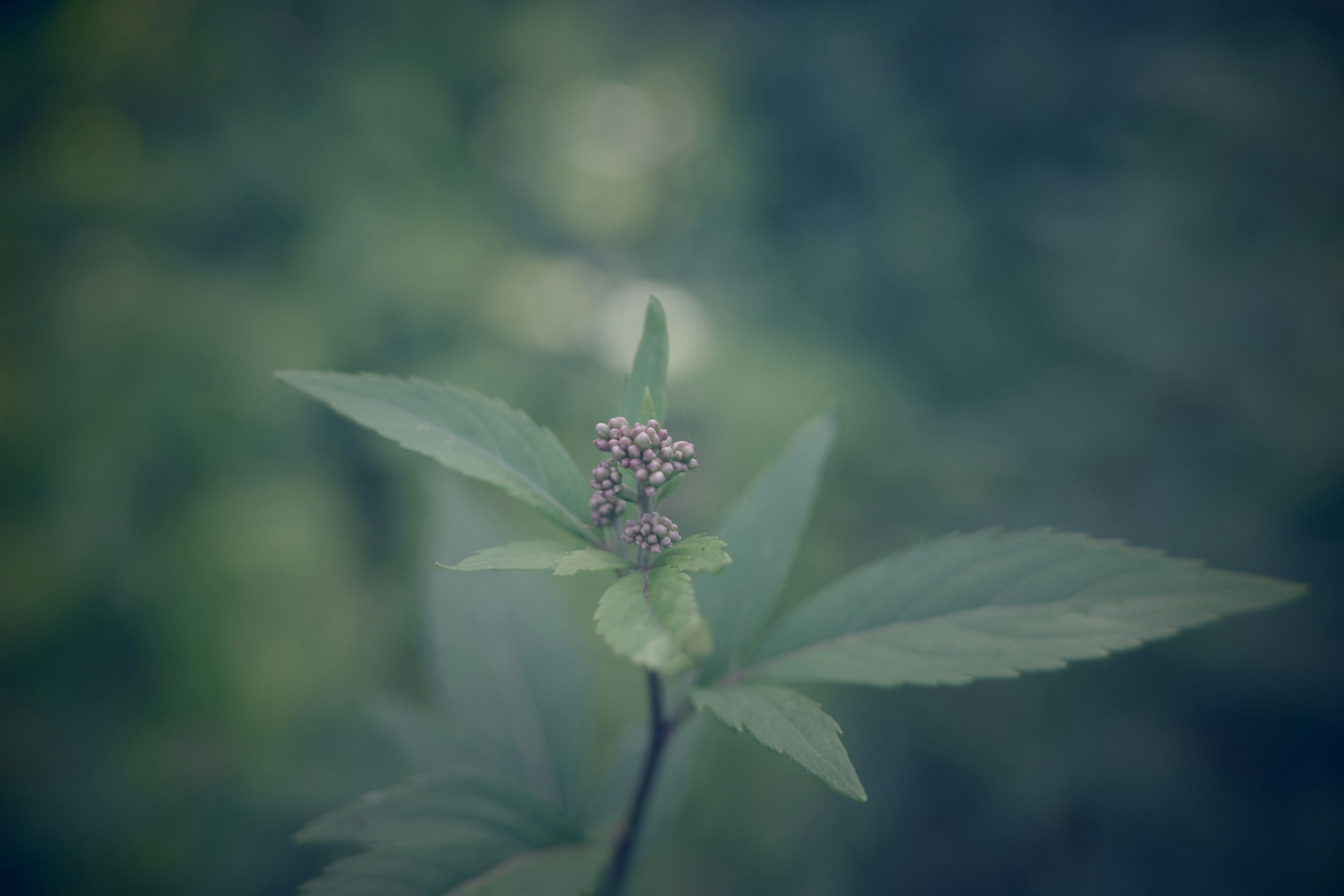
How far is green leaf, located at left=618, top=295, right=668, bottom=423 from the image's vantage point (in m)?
1.02

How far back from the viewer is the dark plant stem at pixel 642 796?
3.46 ft

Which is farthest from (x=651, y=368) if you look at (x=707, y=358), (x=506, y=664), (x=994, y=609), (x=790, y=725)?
(x=707, y=358)

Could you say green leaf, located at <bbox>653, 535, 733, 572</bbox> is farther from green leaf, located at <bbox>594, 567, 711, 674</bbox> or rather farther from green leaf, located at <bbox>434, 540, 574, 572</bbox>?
green leaf, located at <bbox>434, 540, 574, 572</bbox>

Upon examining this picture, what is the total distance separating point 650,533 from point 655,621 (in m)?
0.17

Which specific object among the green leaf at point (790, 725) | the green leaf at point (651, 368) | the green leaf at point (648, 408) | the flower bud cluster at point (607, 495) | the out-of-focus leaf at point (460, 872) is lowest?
the out-of-focus leaf at point (460, 872)

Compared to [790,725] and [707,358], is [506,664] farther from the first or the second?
[707,358]

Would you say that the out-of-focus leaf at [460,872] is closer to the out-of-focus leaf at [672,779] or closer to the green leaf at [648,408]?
the out-of-focus leaf at [672,779]

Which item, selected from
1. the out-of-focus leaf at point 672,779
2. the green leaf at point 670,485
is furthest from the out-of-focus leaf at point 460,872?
the green leaf at point 670,485

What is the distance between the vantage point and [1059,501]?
289 cm

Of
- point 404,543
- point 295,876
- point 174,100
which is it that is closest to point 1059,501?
point 404,543

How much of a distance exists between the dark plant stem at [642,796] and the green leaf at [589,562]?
19cm

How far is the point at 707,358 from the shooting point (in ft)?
10.0

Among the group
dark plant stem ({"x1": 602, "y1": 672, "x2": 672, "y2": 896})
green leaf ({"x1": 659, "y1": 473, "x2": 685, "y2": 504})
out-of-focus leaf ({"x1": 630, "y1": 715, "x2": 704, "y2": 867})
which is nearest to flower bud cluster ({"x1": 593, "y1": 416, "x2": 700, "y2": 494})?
green leaf ({"x1": 659, "y1": 473, "x2": 685, "y2": 504})

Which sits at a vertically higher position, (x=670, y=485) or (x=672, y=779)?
(x=670, y=485)
